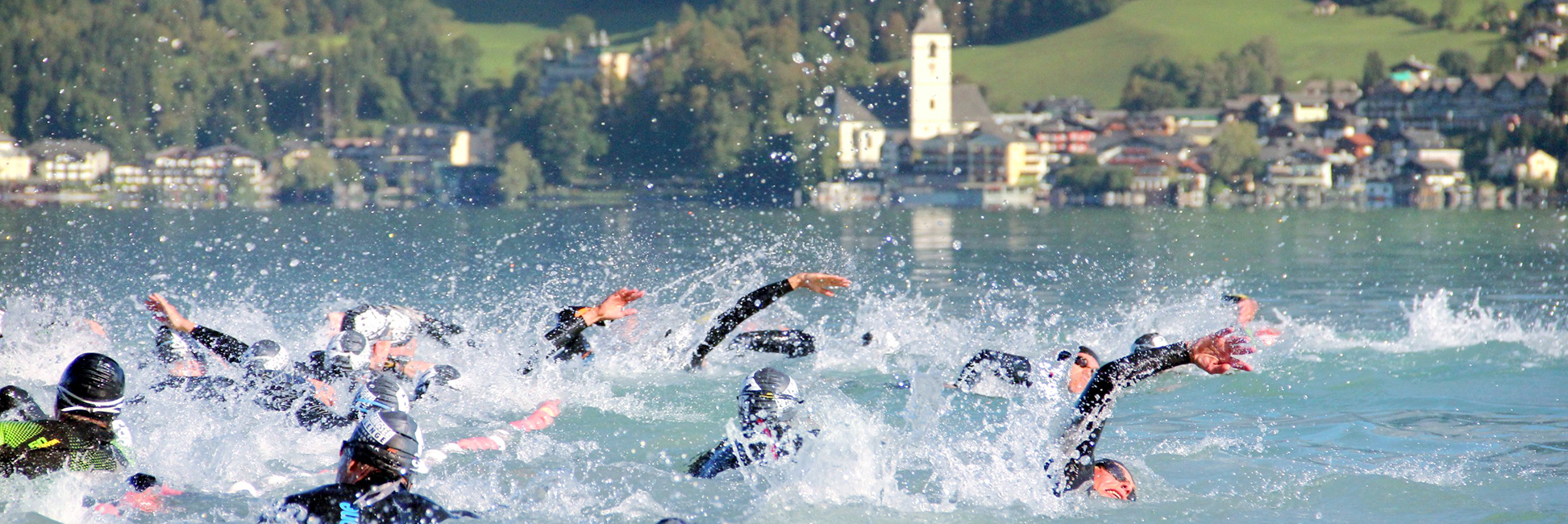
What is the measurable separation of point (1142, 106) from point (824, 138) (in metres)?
41.0

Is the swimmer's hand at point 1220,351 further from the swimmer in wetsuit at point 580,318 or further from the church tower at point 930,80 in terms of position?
the church tower at point 930,80

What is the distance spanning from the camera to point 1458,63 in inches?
5974

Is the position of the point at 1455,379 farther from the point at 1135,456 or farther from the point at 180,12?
the point at 180,12

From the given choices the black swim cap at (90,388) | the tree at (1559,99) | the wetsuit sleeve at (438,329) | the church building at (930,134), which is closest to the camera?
the black swim cap at (90,388)

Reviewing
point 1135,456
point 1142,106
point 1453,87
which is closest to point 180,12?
point 1142,106

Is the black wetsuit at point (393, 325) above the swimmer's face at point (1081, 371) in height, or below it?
above

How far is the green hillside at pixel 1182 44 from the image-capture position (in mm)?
166500

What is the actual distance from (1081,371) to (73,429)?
7801mm

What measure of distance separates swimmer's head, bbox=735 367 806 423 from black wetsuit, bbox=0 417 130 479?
3.56 metres

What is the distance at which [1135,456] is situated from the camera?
A: 1163 centimetres

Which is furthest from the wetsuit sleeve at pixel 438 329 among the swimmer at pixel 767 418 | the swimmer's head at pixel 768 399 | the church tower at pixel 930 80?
the church tower at pixel 930 80

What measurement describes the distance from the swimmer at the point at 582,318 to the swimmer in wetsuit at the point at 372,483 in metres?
4.27

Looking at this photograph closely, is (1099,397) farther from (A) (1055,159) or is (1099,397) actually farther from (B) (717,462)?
(A) (1055,159)

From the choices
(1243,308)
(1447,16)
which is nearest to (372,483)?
(1243,308)
